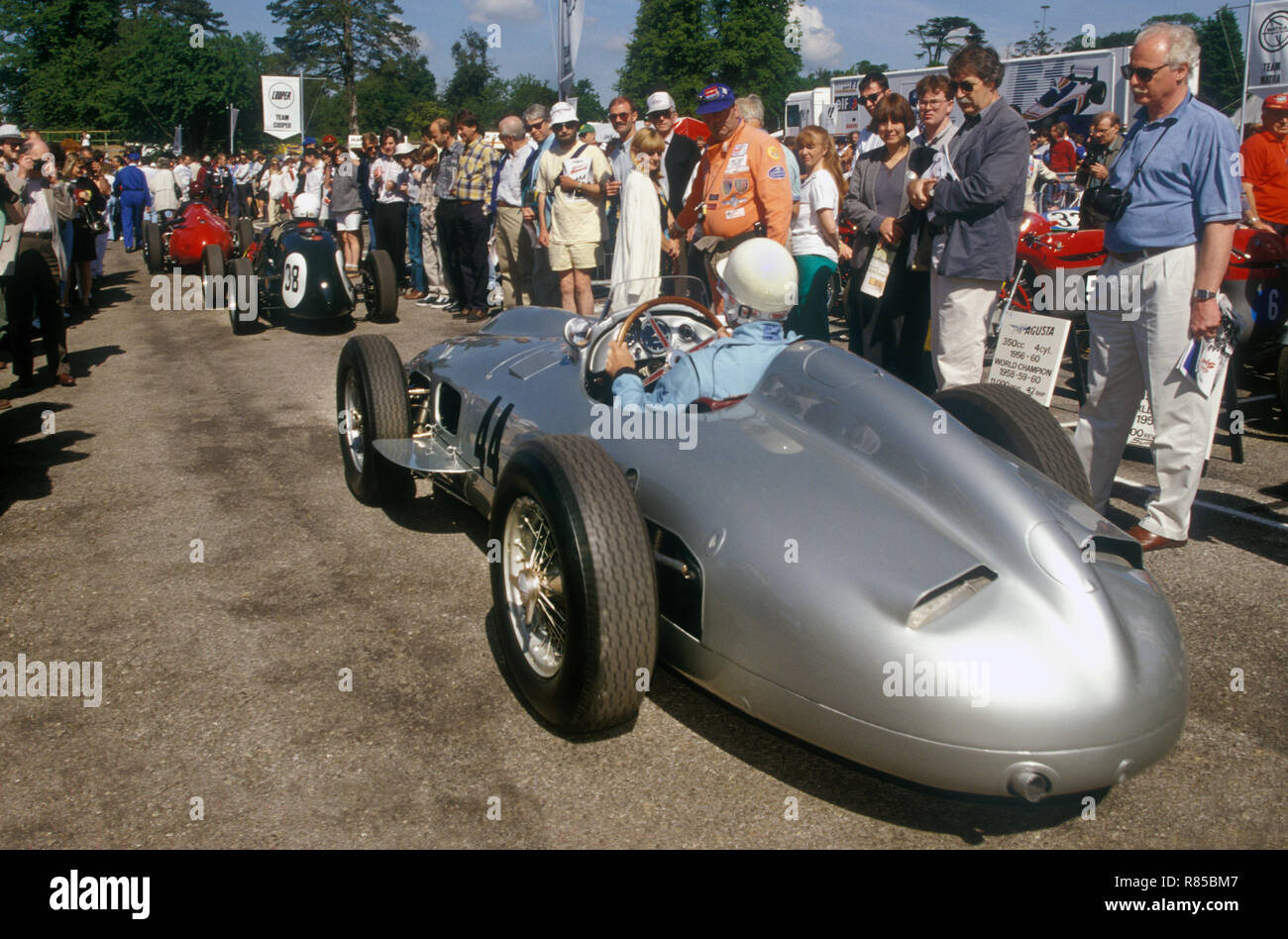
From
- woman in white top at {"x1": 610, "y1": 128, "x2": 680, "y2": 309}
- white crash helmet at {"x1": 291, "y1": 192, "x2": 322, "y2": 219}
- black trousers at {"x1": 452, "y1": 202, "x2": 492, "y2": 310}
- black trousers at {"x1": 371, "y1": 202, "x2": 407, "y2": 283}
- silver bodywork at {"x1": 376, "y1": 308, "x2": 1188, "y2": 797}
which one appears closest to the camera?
silver bodywork at {"x1": 376, "y1": 308, "x2": 1188, "y2": 797}

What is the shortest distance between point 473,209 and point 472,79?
89416 millimetres

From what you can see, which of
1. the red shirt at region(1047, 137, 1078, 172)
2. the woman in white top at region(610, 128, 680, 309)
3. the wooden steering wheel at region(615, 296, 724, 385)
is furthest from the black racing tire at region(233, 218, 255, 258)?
the wooden steering wheel at region(615, 296, 724, 385)

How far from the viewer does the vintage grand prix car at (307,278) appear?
9773 mm

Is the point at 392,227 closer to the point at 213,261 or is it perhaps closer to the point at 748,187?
the point at 213,261

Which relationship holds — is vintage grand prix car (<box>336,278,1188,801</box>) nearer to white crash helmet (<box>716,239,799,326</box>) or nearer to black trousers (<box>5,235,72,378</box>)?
white crash helmet (<box>716,239,799,326</box>)

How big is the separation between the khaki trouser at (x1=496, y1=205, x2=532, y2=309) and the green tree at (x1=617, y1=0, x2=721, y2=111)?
5924 cm

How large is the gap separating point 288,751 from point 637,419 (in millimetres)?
1436

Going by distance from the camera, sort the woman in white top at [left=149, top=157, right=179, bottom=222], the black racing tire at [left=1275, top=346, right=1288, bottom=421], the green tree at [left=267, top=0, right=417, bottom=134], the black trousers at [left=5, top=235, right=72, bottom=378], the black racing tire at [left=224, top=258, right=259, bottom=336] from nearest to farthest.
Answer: the black racing tire at [left=1275, top=346, right=1288, bottom=421] → the black trousers at [left=5, top=235, right=72, bottom=378] → the black racing tire at [left=224, top=258, right=259, bottom=336] → the woman in white top at [left=149, top=157, right=179, bottom=222] → the green tree at [left=267, top=0, right=417, bottom=134]

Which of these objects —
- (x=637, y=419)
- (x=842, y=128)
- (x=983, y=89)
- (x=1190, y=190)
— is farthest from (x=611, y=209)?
(x=842, y=128)

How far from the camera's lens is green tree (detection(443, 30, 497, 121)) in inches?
3407

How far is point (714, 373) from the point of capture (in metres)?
3.16

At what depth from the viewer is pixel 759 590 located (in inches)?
96.7

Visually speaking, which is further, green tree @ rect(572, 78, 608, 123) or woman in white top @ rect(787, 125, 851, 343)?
green tree @ rect(572, 78, 608, 123)
